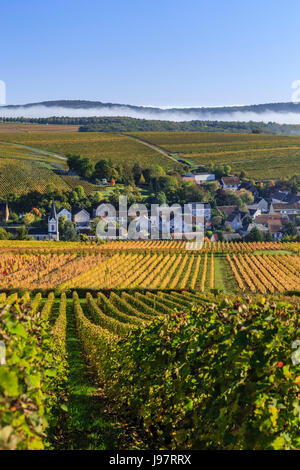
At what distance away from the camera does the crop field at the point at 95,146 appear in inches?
6415

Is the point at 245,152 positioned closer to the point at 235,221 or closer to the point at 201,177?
the point at 201,177

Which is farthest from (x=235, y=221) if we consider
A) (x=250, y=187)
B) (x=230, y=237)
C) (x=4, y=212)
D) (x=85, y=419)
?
(x=85, y=419)

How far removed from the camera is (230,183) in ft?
471

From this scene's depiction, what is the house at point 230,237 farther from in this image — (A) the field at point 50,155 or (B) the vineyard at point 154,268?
(A) the field at point 50,155

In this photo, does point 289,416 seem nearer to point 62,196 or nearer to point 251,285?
point 251,285

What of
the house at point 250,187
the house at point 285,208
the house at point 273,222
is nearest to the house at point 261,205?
the house at point 285,208

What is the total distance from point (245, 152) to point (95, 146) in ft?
156

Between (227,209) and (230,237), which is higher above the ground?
(227,209)

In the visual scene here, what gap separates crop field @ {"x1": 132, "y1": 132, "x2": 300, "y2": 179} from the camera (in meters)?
159

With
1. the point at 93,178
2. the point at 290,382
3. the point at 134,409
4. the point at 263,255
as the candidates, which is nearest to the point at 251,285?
the point at 263,255

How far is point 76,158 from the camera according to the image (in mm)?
130375

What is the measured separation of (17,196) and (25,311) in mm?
105473

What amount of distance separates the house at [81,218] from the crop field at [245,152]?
68.5 meters

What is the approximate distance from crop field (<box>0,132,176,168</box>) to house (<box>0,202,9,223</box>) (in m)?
59.3
